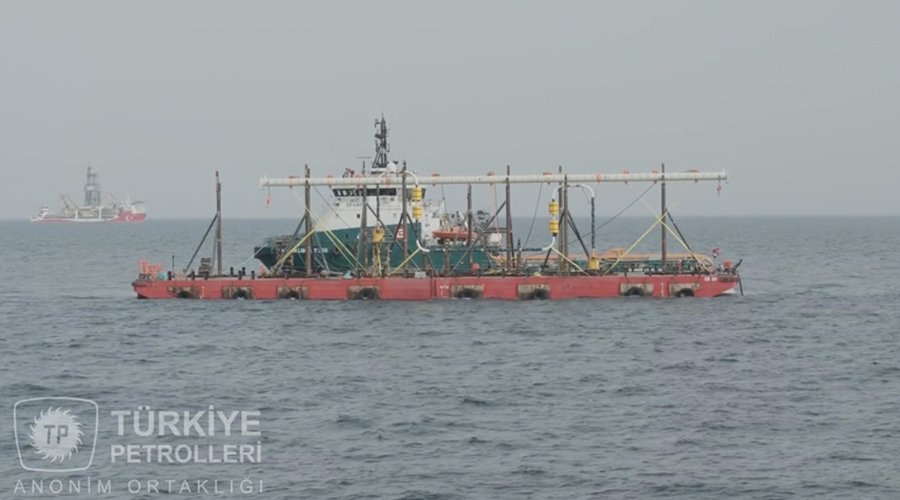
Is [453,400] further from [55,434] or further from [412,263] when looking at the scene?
[412,263]

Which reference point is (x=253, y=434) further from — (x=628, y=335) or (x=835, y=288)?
(x=835, y=288)

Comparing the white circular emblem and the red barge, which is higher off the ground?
the red barge

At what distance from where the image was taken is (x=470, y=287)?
63.0m

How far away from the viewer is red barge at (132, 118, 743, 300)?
63250mm

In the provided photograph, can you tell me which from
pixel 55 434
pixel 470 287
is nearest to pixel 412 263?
pixel 470 287

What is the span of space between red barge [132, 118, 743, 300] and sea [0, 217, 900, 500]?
1.22 metres

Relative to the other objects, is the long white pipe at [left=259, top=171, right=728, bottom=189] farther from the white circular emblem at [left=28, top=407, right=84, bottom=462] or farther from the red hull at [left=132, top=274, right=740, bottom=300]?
the white circular emblem at [left=28, top=407, right=84, bottom=462]

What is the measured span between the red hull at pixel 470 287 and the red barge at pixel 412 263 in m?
0.05

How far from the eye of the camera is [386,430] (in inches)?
1362

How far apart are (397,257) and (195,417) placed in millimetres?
32153

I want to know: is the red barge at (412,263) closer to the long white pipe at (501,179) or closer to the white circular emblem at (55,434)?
the long white pipe at (501,179)

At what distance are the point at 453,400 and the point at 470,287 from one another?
79.7 feet

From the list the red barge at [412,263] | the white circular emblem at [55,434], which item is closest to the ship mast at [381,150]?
the red barge at [412,263]

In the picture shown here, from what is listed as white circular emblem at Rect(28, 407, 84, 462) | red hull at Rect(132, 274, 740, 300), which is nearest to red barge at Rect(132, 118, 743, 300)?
red hull at Rect(132, 274, 740, 300)
